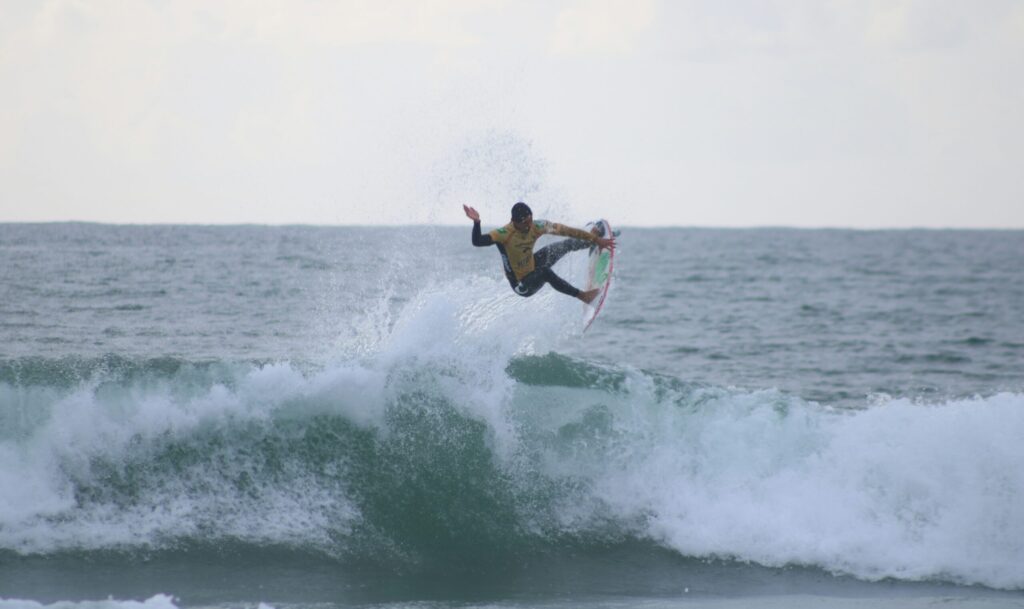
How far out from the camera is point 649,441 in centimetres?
1271

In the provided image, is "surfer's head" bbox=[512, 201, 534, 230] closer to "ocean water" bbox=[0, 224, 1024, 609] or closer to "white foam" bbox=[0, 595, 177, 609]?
"ocean water" bbox=[0, 224, 1024, 609]

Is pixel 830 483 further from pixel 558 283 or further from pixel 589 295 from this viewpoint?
pixel 558 283

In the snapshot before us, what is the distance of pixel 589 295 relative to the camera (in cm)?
1276

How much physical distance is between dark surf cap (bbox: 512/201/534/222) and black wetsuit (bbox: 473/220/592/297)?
133mm

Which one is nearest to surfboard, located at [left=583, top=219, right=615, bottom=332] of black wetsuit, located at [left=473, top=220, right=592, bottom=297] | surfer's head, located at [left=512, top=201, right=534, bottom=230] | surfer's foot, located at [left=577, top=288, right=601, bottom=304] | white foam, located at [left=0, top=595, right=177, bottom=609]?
surfer's foot, located at [left=577, top=288, right=601, bottom=304]

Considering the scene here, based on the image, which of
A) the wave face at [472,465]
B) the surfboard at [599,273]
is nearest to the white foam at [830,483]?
the wave face at [472,465]

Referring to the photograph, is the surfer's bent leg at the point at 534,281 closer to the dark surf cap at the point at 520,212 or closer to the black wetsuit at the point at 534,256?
the black wetsuit at the point at 534,256

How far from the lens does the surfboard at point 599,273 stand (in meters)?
12.8

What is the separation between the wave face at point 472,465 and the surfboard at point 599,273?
0.95 meters

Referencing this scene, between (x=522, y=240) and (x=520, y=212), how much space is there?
14.5 inches

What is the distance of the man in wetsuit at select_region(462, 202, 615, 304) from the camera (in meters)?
11.5

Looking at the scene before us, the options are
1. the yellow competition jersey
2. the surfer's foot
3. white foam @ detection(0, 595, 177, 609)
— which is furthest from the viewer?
the surfer's foot

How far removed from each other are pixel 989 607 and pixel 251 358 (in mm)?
10995

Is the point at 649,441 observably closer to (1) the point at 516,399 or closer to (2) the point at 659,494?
(2) the point at 659,494
